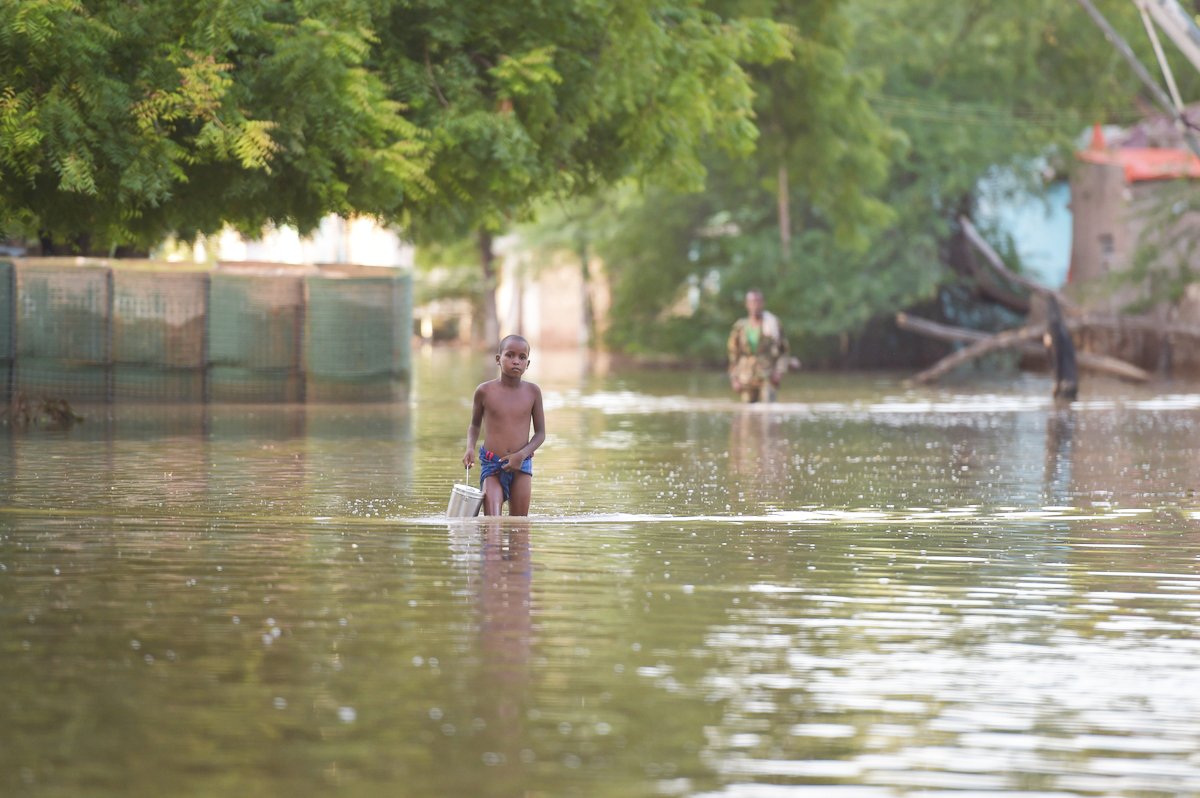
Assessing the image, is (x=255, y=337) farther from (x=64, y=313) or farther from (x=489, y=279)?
(x=489, y=279)

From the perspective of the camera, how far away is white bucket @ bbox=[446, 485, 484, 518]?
13.8 metres

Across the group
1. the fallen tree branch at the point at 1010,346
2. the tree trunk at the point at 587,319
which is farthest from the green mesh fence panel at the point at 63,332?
the tree trunk at the point at 587,319

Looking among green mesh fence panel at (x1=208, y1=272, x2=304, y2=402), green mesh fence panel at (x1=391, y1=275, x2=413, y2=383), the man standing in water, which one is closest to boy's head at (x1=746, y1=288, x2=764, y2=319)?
the man standing in water

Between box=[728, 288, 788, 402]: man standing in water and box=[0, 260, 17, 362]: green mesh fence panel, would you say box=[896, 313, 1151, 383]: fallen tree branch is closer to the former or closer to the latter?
box=[728, 288, 788, 402]: man standing in water

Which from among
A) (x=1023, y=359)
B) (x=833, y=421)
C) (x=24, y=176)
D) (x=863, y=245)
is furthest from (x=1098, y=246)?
(x=24, y=176)

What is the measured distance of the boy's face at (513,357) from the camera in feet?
46.1

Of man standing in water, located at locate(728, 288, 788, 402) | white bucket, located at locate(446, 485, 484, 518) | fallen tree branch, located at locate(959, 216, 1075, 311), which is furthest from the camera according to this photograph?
fallen tree branch, located at locate(959, 216, 1075, 311)

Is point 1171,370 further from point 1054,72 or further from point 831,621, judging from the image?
point 831,621

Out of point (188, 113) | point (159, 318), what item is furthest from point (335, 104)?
point (159, 318)

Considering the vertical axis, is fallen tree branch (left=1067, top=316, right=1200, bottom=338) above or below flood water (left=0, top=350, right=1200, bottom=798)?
above

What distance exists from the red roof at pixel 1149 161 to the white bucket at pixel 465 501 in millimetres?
39136

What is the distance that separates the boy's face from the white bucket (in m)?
0.75

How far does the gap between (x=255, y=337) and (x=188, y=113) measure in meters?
10.3

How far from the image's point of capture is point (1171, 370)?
52156 mm
